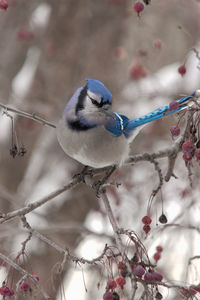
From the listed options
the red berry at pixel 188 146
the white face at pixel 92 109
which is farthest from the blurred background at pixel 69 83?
the red berry at pixel 188 146

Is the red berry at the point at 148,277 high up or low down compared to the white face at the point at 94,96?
down

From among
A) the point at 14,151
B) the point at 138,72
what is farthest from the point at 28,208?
the point at 138,72

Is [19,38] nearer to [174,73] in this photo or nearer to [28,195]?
[28,195]

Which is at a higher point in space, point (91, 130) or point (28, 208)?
point (91, 130)

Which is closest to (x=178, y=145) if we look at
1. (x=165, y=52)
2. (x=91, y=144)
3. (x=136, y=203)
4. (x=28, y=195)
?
(x=91, y=144)

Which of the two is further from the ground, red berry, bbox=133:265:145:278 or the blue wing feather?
the blue wing feather

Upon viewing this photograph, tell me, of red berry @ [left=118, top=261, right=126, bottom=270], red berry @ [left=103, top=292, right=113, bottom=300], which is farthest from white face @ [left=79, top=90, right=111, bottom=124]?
red berry @ [left=103, top=292, right=113, bottom=300]

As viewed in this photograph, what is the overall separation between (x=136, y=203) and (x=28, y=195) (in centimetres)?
137

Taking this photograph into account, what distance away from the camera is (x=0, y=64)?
5.12m

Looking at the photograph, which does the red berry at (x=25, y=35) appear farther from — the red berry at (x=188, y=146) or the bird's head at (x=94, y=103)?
the red berry at (x=188, y=146)

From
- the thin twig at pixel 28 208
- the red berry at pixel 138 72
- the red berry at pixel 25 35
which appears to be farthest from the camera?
the red berry at pixel 25 35

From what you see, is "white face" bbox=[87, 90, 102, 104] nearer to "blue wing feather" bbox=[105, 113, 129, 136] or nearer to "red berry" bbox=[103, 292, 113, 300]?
"blue wing feather" bbox=[105, 113, 129, 136]

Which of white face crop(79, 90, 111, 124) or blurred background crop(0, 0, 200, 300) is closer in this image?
white face crop(79, 90, 111, 124)

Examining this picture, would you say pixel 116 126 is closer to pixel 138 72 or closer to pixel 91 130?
pixel 91 130
